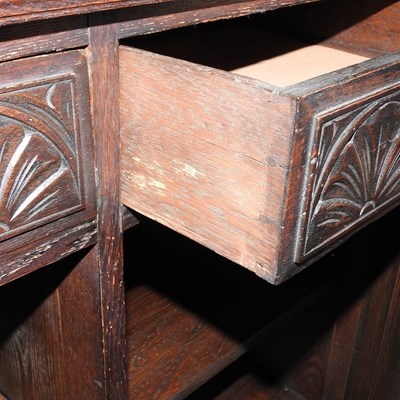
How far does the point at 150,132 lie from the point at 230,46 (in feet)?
1.35

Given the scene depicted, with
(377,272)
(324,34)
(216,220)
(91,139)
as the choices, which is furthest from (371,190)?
(377,272)

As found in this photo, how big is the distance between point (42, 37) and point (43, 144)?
0.09 meters

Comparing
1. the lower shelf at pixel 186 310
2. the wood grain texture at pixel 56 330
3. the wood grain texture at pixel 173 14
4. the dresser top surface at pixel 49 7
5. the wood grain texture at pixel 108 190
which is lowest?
the lower shelf at pixel 186 310

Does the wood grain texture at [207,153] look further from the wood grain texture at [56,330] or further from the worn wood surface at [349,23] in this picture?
the worn wood surface at [349,23]

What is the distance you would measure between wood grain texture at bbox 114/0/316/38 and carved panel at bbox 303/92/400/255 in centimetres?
17

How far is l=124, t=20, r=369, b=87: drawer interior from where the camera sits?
875mm

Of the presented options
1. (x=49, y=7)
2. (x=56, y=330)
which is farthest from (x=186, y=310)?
(x=49, y=7)

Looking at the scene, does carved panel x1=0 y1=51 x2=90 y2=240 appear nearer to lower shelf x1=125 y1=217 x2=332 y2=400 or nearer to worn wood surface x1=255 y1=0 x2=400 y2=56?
lower shelf x1=125 y1=217 x2=332 y2=400

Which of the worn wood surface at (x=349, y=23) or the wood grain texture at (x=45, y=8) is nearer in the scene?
the wood grain texture at (x=45, y=8)

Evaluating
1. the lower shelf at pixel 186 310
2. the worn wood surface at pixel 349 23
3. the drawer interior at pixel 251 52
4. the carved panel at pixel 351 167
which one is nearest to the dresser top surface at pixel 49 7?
the carved panel at pixel 351 167

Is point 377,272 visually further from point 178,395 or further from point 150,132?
point 150,132

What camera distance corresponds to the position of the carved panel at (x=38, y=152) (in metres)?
0.54

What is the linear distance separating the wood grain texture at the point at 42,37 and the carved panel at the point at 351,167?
0.22m

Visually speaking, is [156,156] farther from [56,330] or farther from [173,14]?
[56,330]
